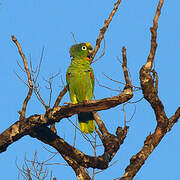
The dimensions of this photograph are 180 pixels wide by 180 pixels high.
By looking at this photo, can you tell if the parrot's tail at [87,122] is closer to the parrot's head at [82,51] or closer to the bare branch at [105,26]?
the parrot's head at [82,51]

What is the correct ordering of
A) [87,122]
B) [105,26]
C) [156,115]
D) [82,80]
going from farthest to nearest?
[105,26], [82,80], [87,122], [156,115]

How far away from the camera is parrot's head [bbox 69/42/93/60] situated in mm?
7410

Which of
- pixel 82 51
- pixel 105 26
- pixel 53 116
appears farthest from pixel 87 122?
pixel 105 26

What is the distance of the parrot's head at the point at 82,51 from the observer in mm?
7410

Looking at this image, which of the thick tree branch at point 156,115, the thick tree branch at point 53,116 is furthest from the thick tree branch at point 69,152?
the thick tree branch at point 156,115

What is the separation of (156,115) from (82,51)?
2.83 metres

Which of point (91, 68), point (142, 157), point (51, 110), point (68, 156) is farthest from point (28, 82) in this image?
point (142, 157)

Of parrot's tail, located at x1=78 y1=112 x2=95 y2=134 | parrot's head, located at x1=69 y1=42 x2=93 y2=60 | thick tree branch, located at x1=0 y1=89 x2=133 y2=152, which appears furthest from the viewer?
parrot's head, located at x1=69 y1=42 x2=93 y2=60

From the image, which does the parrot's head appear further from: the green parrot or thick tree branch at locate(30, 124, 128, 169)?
thick tree branch at locate(30, 124, 128, 169)

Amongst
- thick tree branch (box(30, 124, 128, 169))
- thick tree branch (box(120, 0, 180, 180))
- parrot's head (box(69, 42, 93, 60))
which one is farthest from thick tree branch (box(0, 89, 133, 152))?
parrot's head (box(69, 42, 93, 60))

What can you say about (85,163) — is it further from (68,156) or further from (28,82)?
(28,82)

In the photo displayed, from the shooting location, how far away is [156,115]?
5.48m

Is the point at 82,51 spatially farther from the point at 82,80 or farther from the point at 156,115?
the point at 156,115

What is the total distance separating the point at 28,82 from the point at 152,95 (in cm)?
235
